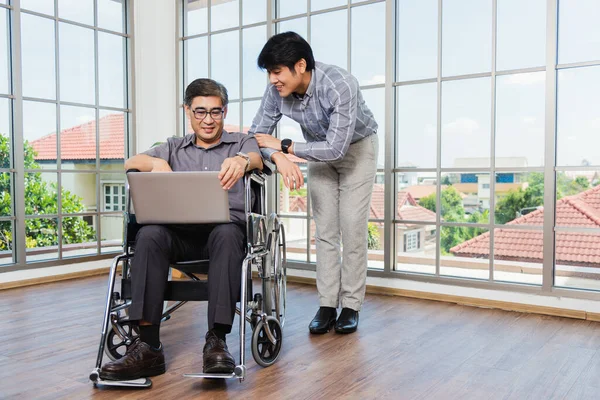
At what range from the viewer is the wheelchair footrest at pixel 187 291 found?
74.6 inches

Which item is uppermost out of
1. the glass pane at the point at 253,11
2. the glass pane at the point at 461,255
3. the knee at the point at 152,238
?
the glass pane at the point at 253,11

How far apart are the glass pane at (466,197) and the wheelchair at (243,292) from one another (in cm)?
142

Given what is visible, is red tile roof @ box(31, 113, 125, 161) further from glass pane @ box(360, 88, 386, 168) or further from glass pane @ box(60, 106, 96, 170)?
glass pane @ box(360, 88, 386, 168)

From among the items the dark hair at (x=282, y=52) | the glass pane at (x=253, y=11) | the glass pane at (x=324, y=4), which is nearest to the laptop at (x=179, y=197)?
the dark hair at (x=282, y=52)

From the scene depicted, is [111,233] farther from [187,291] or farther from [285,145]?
[187,291]

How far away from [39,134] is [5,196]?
0.51 metres

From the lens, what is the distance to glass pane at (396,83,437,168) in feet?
11.0

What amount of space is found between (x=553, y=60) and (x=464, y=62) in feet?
1.63

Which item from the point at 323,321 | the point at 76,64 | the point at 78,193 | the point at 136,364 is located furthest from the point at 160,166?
the point at 76,64

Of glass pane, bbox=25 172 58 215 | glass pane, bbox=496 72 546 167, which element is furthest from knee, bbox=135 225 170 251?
glass pane, bbox=25 172 58 215

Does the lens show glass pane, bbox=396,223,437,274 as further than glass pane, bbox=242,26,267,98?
No

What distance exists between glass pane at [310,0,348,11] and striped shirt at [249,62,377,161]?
1.39 meters

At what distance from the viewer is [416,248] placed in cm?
343

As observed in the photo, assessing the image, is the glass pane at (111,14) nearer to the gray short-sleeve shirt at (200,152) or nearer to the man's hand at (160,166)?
the gray short-sleeve shirt at (200,152)
